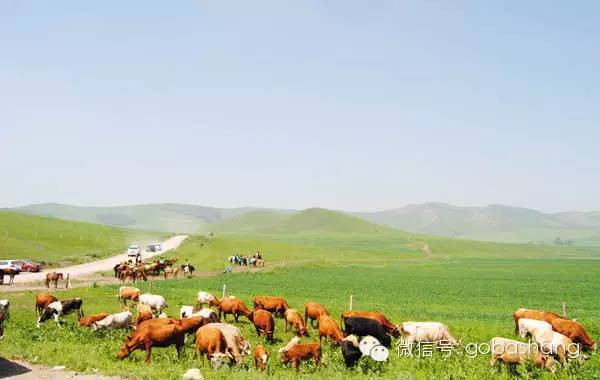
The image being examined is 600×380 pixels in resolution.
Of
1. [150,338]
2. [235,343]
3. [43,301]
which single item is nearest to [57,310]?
[43,301]

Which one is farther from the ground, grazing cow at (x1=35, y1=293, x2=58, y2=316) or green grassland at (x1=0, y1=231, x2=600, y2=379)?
grazing cow at (x1=35, y1=293, x2=58, y2=316)

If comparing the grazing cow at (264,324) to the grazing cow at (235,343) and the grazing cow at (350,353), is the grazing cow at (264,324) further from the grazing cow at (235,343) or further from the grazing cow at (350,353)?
the grazing cow at (350,353)

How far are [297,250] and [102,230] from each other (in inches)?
2050

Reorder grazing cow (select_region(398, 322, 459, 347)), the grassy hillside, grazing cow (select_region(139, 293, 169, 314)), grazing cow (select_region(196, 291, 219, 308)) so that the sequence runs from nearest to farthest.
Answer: grazing cow (select_region(398, 322, 459, 347)) → grazing cow (select_region(139, 293, 169, 314)) → grazing cow (select_region(196, 291, 219, 308)) → the grassy hillside

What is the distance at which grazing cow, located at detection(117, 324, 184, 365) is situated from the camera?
1800cm

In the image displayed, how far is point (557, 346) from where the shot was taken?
1848 cm

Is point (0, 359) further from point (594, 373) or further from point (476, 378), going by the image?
point (594, 373)

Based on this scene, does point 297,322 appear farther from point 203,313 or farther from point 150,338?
point 150,338

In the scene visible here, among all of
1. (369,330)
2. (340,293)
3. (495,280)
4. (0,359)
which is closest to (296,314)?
(369,330)

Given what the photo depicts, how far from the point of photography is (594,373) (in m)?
17.0

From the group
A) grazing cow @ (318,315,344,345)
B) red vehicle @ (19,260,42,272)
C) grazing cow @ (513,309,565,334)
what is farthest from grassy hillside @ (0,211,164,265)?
grazing cow @ (513,309,565,334)

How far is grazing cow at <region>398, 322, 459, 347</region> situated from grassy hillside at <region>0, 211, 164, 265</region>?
2258 inches

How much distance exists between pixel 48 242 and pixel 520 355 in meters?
86.8

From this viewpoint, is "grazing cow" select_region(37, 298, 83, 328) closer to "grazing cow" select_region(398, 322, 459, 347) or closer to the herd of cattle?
the herd of cattle
